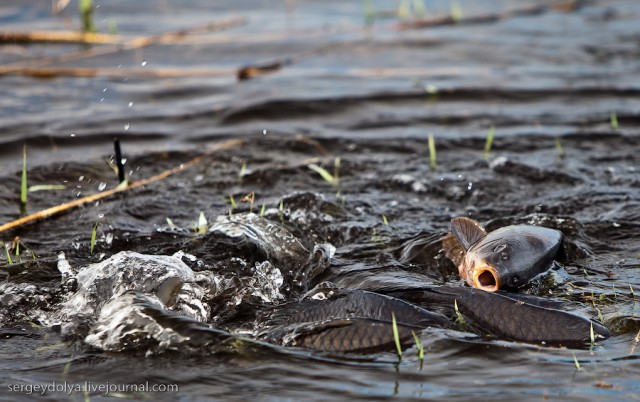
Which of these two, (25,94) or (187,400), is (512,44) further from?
(187,400)

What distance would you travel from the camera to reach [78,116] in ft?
23.9

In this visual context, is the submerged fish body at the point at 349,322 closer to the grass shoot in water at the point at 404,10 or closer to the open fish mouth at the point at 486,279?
the open fish mouth at the point at 486,279

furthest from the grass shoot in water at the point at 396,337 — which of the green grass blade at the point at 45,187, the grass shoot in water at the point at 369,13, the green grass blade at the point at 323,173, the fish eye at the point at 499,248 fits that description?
the grass shoot in water at the point at 369,13

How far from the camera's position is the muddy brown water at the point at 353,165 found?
11.1ft

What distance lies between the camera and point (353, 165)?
20.4 feet

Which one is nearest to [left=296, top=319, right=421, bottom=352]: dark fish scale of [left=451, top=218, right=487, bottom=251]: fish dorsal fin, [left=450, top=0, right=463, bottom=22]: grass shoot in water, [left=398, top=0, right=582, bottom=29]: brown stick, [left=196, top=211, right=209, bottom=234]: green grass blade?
[left=451, top=218, right=487, bottom=251]: fish dorsal fin

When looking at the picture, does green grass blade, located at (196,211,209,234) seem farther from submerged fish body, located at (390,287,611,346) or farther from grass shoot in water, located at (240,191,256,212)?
submerged fish body, located at (390,287,611,346)

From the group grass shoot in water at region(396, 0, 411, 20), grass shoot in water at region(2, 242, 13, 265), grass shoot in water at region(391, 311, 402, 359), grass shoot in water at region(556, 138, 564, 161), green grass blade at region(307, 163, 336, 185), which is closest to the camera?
grass shoot in water at region(391, 311, 402, 359)

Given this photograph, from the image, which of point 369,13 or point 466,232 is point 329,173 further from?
point 369,13

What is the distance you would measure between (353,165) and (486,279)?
7.45 feet

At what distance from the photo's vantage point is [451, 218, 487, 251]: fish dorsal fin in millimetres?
4336

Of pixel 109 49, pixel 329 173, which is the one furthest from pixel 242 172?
pixel 109 49

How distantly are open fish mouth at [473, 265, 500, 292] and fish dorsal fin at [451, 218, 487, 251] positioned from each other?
240mm

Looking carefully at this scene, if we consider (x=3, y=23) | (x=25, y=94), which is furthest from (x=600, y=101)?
(x=3, y=23)
